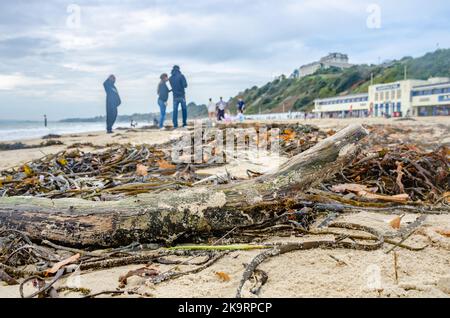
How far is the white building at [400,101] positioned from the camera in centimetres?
3703

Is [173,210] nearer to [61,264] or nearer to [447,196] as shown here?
[61,264]

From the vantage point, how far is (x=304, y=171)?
2.30 meters

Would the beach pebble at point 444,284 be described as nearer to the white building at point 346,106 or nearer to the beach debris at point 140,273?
the beach debris at point 140,273

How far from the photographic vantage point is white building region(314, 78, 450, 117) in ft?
121

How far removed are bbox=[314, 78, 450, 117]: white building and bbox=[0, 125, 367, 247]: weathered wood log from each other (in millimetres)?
37012

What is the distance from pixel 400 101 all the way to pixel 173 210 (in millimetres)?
48118

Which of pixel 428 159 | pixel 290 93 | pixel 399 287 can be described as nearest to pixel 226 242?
pixel 399 287

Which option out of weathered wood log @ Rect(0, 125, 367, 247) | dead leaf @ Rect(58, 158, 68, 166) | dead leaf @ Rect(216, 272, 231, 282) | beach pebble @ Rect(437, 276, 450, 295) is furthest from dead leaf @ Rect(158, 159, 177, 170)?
beach pebble @ Rect(437, 276, 450, 295)

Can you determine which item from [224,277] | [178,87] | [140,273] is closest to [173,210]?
[140,273]

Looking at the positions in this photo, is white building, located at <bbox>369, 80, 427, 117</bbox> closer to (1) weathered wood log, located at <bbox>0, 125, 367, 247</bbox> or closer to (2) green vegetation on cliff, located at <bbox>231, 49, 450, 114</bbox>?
(2) green vegetation on cliff, located at <bbox>231, 49, 450, 114</bbox>

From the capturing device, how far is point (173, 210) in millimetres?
2100

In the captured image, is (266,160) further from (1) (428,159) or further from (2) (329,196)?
(2) (329,196)

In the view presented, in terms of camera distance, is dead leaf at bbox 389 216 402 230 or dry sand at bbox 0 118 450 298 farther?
dead leaf at bbox 389 216 402 230

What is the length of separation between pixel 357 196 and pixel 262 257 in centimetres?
141
